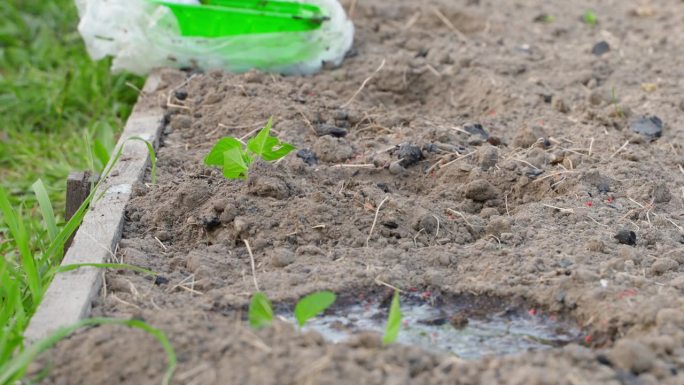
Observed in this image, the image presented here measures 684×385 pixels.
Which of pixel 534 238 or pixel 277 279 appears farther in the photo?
pixel 534 238

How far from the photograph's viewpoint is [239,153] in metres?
3.04

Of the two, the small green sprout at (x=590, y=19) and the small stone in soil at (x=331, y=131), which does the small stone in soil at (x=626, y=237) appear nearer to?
the small stone in soil at (x=331, y=131)

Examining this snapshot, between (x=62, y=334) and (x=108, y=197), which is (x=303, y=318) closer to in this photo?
(x=62, y=334)

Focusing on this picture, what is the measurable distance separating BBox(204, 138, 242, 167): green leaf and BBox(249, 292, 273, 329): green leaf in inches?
33.6

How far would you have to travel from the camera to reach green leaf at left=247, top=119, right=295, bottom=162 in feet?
10.0

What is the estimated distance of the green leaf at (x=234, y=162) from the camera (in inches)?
119

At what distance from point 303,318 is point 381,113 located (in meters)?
1.78

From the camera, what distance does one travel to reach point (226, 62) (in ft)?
14.2

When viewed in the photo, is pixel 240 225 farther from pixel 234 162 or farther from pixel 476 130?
pixel 476 130

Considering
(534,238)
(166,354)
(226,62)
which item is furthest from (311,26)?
(166,354)

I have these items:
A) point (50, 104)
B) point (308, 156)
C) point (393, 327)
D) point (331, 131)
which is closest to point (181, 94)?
point (331, 131)

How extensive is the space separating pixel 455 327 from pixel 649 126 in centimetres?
170

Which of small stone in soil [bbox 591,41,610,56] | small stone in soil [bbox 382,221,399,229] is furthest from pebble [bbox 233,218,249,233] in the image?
small stone in soil [bbox 591,41,610,56]

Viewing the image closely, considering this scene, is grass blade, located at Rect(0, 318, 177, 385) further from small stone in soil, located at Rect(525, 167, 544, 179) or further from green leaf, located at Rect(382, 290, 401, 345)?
small stone in soil, located at Rect(525, 167, 544, 179)
